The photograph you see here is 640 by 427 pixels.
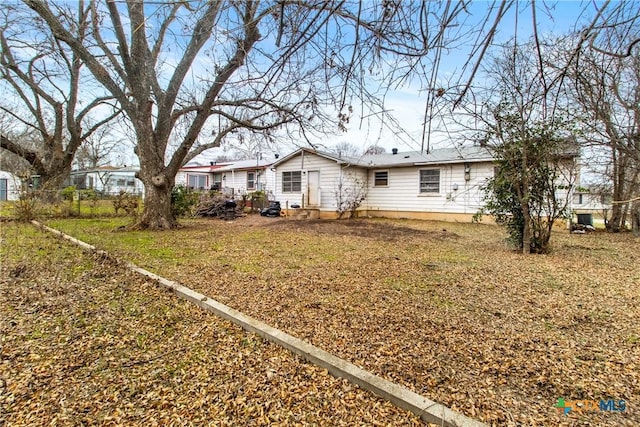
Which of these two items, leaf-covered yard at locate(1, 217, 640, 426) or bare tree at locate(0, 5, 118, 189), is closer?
leaf-covered yard at locate(1, 217, 640, 426)

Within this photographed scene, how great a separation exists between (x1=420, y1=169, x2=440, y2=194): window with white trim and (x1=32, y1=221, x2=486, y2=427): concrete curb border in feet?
A: 39.5

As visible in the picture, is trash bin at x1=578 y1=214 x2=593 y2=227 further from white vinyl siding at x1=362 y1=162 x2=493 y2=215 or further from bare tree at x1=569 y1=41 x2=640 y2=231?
white vinyl siding at x1=362 y1=162 x2=493 y2=215

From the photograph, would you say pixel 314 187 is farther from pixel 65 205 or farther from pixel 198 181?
pixel 198 181

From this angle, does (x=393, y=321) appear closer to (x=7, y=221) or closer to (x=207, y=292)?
(x=207, y=292)

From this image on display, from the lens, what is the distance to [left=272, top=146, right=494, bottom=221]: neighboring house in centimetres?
1286

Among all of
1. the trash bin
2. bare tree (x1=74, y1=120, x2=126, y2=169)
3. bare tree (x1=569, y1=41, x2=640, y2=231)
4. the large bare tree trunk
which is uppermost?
bare tree (x1=74, y1=120, x2=126, y2=169)

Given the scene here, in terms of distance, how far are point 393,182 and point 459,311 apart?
11.9 metres

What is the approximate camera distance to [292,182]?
51.6 feet

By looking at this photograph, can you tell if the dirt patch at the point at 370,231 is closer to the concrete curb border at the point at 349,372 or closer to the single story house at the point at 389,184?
the single story house at the point at 389,184

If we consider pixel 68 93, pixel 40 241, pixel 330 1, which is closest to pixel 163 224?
pixel 40 241

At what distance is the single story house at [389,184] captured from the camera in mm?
12898

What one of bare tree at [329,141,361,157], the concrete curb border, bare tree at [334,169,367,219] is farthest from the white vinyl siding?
the concrete curb border

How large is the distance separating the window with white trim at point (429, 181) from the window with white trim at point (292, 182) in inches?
220

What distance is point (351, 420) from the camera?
1.68 m
